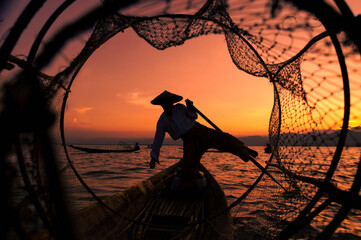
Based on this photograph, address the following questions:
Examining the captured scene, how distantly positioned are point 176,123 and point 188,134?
0.37 metres

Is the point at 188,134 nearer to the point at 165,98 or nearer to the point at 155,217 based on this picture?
the point at 165,98

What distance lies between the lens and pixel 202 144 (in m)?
4.30

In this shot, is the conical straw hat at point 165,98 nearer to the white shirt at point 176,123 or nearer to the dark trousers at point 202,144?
the white shirt at point 176,123

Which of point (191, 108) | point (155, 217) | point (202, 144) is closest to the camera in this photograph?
point (155, 217)

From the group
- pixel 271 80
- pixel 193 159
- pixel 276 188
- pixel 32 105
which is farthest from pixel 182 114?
pixel 276 188

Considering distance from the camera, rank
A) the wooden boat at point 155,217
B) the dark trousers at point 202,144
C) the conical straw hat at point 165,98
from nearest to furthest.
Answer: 1. the wooden boat at point 155,217
2. the dark trousers at point 202,144
3. the conical straw hat at point 165,98

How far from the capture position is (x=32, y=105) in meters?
1.04

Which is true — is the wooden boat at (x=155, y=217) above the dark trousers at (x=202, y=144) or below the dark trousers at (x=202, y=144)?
below

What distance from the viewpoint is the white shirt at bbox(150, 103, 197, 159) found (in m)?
4.30

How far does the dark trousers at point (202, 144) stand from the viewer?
4.02 metres

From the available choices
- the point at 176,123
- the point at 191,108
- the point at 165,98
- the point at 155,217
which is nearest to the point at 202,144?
the point at 176,123

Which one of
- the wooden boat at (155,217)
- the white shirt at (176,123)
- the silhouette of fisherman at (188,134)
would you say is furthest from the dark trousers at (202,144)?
the wooden boat at (155,217)

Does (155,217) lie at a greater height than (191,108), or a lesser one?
lesser

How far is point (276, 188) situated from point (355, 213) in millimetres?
2108
